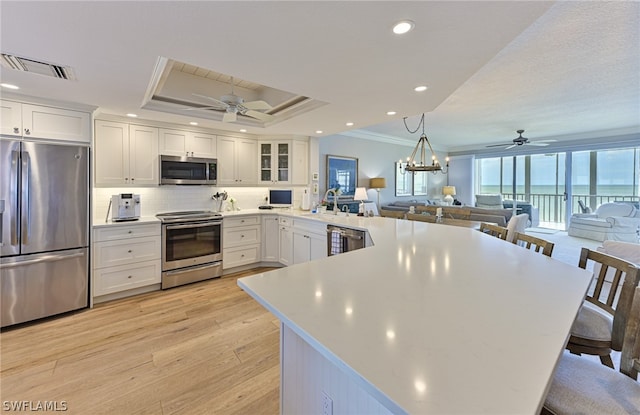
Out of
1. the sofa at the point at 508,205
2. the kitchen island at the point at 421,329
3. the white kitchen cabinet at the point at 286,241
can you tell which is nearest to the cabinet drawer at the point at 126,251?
the white kitchen cabinet at the point at 286,241

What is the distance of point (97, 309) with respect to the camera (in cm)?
310

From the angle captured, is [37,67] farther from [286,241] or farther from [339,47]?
[286,241]

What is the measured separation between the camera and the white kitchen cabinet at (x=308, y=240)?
3.75m

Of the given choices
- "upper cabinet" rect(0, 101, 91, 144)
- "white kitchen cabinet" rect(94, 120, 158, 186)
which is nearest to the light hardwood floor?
"white kitchen cabinet" rect(94, 120, 158, 186)

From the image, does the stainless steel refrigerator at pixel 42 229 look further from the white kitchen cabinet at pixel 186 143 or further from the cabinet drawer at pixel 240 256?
the cabinet drawer at pixel 240 256

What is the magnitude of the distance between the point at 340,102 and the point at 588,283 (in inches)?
98.8

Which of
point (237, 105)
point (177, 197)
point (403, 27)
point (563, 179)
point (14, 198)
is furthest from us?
point (563, 179)

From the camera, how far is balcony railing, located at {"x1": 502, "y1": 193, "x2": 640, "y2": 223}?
7.27m

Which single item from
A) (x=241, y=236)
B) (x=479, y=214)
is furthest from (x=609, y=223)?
(x=241, y=236)

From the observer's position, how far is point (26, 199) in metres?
2.69

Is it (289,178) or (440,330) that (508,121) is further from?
A: (440,330)

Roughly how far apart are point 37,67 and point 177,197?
7.66 ft

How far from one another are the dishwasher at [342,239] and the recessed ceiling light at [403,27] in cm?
193

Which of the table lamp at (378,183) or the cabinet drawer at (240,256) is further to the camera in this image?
the table lamp at (378,183)
